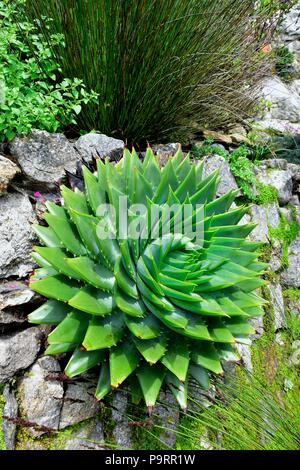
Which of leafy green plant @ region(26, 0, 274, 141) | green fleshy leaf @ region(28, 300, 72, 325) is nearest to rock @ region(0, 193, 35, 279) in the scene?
green fleshy leaf @ region(28, 300, 72, 325)

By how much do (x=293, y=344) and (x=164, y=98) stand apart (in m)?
2.00

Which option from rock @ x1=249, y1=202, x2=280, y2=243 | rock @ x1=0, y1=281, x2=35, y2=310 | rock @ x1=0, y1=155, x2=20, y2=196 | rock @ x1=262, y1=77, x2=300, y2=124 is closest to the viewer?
rock @ x1=0, y1=281, x2=35, y2=310

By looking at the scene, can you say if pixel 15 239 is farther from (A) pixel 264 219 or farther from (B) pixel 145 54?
(A) pixel 264 219

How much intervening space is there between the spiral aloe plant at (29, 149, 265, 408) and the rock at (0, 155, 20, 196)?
48 cm

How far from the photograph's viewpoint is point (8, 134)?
2.50 m

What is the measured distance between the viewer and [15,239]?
2221 millimetres

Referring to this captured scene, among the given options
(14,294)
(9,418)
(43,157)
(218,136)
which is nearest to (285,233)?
(218,136)

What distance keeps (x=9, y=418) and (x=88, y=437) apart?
1.22 feet

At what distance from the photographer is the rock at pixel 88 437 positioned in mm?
1816

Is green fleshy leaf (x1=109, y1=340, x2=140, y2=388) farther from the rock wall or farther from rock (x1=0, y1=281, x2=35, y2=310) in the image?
rock (x1=0, y1=281, x2=35, y2=310)

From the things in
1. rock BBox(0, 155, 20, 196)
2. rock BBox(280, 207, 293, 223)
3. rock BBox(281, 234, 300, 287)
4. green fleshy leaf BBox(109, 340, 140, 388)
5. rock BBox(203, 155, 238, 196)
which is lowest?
green fleshy leaf BBox(109, 340, 140, 388)

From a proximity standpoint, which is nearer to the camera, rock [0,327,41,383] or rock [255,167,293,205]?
rock [0,327,41,383]

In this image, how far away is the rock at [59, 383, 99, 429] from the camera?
1889 mm

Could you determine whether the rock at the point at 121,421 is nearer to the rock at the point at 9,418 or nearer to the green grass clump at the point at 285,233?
the rock at the point at 9,418
